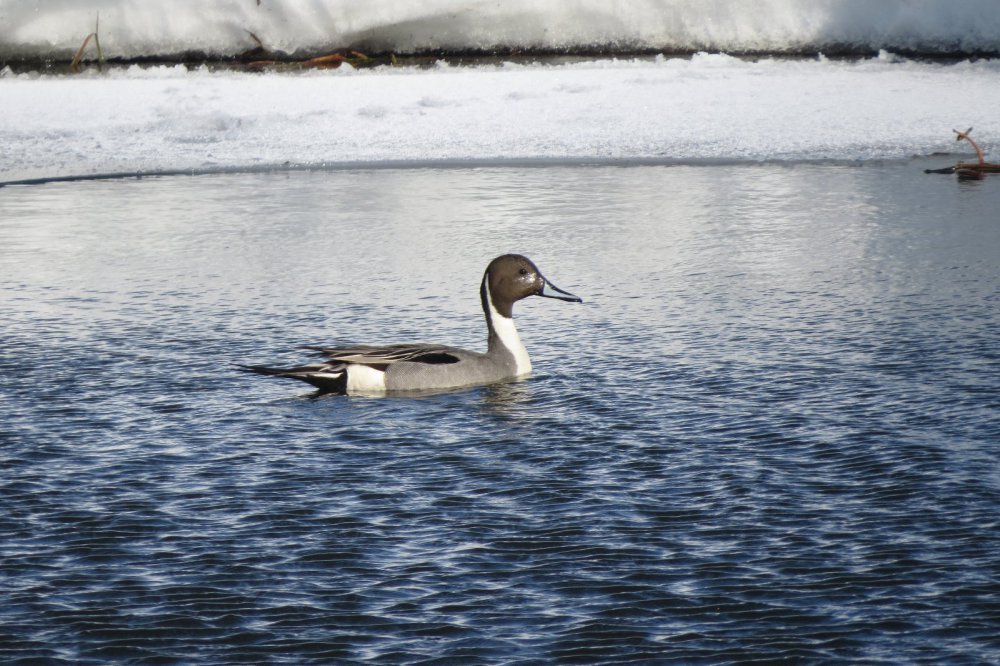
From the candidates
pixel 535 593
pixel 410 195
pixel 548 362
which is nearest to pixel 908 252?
pixel 548 362

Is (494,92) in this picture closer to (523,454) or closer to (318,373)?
(318,373)

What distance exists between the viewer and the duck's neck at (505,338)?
787cm

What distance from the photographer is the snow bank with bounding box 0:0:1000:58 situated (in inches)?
854

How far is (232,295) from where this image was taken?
33.0 feet

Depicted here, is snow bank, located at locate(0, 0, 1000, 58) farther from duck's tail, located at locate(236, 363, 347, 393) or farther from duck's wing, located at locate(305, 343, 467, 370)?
duck's tail, located at locate(236, 363, 347, 393)

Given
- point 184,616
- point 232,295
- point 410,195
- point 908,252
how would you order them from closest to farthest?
point 184,616, point 232,295, point 908,252, point 410,195

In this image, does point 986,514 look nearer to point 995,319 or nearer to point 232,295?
point 995,319

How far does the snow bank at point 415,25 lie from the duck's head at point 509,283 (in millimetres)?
13900

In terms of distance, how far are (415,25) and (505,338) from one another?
15.0 m

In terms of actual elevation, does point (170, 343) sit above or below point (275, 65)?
below

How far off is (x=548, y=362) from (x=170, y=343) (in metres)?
2.09

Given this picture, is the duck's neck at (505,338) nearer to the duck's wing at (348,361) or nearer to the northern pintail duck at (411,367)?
the northern pintail duck at (411,367)

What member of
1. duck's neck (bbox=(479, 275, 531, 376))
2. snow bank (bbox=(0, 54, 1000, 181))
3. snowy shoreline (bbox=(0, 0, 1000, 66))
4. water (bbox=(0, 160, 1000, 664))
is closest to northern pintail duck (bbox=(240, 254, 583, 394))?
duck's neck (bbox=(479, 275, 531, 376))

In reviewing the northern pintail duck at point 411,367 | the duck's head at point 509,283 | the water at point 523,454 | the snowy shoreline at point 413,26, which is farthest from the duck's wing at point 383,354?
the snowy shoreline at point 413,26
